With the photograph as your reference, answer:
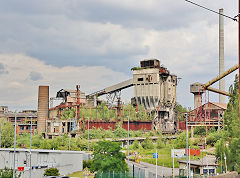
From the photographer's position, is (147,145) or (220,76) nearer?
(220,76)

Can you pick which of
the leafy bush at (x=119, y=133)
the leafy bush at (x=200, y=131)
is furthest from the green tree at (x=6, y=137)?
the leafy bush at (x=200, y=131)

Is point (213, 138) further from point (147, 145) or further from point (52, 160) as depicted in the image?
point (52, 160)

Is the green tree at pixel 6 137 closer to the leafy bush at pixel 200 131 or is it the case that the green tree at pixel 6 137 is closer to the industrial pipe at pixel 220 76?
the leafy bush at pixel 200 131

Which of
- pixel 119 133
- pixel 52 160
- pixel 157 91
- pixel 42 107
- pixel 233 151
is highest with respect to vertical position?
pixel 157 91

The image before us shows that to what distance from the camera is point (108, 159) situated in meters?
39.8

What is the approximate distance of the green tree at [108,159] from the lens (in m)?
39.6

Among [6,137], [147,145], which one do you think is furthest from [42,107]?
[147,145]

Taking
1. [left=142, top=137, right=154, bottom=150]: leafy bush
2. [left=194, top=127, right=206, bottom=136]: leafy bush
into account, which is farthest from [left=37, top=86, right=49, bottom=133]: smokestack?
[left=194, top=127, right=206, bottom=136]: leafy bush

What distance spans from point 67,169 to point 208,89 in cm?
5229

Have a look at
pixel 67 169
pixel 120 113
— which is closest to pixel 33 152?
pixel 67 169

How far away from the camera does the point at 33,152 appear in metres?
52.8

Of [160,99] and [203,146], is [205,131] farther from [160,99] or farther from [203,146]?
[160,99]

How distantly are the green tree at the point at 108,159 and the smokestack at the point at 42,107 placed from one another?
56162 mm

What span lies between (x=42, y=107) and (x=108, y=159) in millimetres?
59112
